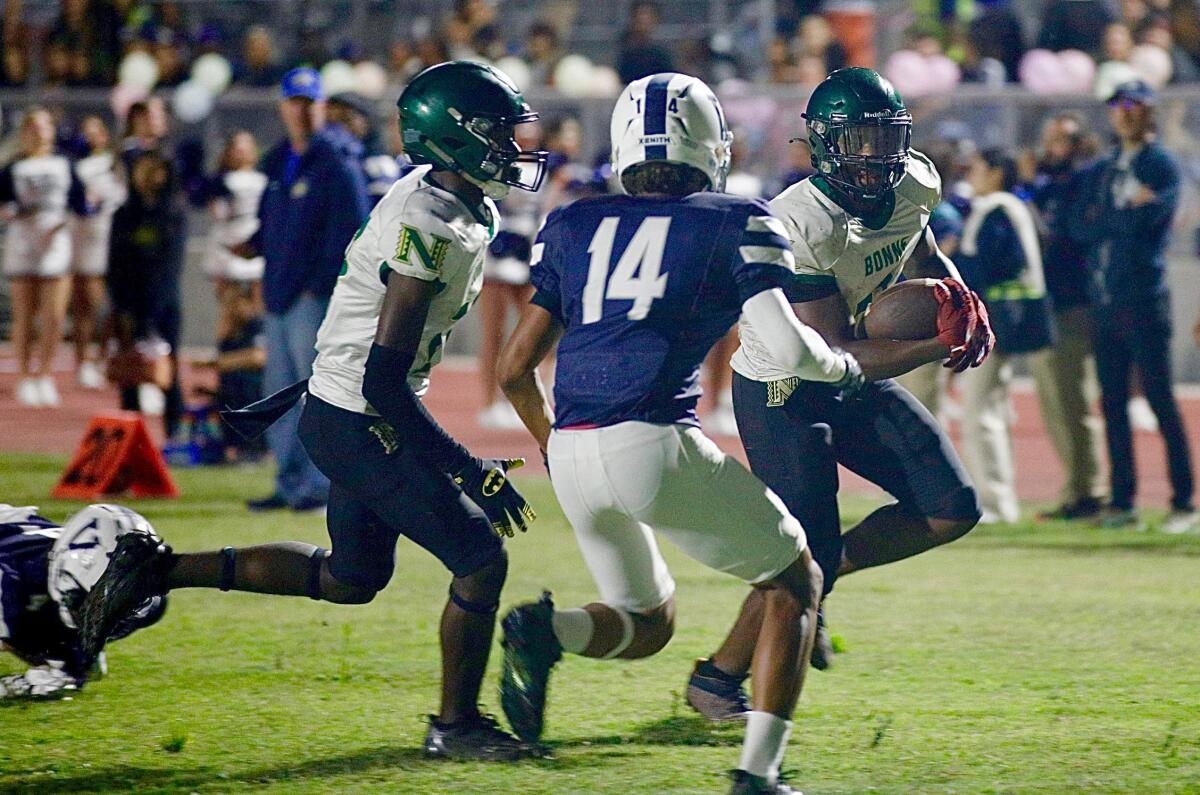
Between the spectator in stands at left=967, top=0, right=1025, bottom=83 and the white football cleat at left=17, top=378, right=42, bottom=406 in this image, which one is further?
the spectator in stands at left=967, top=0, right=1025, bottom=83

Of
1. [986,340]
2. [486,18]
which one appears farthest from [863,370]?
[486,18]

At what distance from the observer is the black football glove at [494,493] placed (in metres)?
5.22

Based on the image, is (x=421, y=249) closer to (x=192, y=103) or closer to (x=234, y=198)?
(x=234, y=198)

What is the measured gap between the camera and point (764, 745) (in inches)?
179

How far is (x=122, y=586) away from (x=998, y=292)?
554cm

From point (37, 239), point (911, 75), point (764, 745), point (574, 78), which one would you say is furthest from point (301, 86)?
point (574, 78)

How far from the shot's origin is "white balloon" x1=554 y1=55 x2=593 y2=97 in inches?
715

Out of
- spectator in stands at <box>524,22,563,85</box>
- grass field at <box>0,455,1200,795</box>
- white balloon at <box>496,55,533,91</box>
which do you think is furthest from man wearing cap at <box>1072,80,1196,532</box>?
spectator in stands at <box>524,22,563,85</box>

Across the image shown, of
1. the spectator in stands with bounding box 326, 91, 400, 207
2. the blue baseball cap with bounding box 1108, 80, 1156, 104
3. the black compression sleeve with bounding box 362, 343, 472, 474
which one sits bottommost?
the black compression sleeve with bounding box 362, 343, 472, 474

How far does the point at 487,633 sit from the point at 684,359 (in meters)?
1.07

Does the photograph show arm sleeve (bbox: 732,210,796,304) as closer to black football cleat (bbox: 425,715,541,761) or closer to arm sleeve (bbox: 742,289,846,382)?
arm sleeve (bbox: 742,289,846,382)

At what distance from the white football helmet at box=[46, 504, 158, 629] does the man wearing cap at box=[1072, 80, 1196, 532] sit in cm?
565

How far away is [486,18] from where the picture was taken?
1912 centimetres

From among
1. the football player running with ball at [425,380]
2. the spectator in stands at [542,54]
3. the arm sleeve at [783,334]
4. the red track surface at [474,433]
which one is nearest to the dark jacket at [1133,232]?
the red track surface at [474,433]
